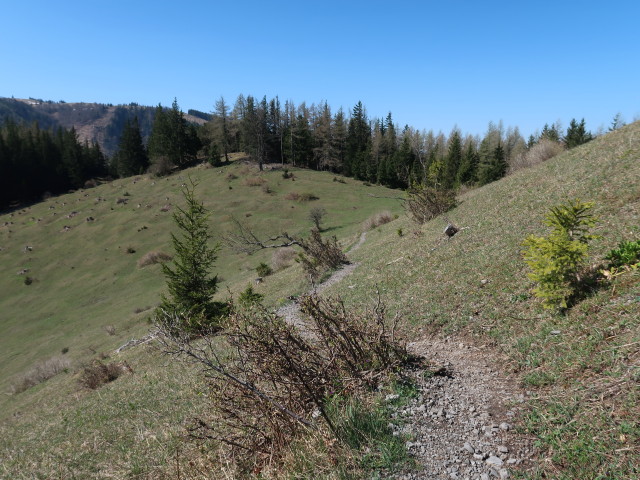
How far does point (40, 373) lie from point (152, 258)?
20.8 meters

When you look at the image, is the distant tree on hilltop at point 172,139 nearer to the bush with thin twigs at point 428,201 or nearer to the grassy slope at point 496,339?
the grassy slope at point 496,339

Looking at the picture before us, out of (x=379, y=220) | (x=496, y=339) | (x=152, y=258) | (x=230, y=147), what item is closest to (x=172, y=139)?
(x=230, y=147)

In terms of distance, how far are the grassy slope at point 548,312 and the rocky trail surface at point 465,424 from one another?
328 mm

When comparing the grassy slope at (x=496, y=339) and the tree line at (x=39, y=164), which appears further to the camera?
the tree line at (x=39, y=164)

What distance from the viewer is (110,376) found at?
609 inches

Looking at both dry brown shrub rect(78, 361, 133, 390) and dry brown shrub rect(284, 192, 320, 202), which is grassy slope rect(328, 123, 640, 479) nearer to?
dry brown shrub rect(78, 361, 133, 390)

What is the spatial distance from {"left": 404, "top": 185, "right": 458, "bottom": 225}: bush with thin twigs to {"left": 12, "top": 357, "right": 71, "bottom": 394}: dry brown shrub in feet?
78.7

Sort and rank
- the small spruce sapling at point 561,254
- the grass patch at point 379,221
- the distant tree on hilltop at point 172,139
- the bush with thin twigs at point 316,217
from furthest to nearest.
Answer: the distant tree on hilltop at point 172,139
the bush with thin twigs at point 316,217
the grass patch at point 379,221
the small spruce sapling at point 561,254

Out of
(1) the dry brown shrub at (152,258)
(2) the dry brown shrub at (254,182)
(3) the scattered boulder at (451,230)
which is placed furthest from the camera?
(2) the dry brown shrub at (254,182)

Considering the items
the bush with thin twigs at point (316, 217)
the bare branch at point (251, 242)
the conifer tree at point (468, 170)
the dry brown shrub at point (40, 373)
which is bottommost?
the dry brown shrub at point (40, 373)

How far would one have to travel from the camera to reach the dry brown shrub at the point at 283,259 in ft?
93.7

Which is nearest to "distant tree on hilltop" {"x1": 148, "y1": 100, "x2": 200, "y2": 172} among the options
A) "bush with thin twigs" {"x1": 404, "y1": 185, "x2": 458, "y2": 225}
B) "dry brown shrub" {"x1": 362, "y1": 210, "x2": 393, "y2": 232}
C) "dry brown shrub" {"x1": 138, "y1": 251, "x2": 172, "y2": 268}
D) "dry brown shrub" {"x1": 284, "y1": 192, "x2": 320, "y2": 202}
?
"dry brown shrub" {"x1": 284, "y1": 192, "x2": 320, "y2": 202}

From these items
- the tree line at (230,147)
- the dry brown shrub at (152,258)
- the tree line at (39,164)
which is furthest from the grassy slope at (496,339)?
the tree line at (39,164)

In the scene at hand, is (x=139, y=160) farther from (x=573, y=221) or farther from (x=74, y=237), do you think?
(x=573, y=221)
